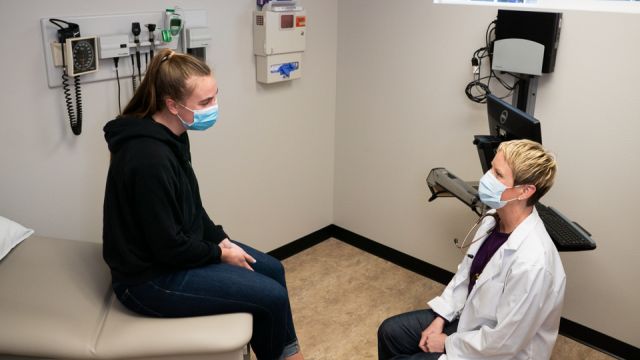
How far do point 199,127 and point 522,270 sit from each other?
3.33ft

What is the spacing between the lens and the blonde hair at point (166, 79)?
169 cm

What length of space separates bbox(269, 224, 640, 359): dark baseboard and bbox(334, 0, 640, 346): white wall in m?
Result: 0.04

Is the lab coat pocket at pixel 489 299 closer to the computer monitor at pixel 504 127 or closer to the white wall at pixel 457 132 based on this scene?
the computer monitor at pixel 504 127

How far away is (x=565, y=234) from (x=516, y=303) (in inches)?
17.1

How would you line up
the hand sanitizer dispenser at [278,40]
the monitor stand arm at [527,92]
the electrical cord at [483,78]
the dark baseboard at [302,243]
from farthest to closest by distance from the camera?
the dark baseboard at [302,243] → the hand sanitizer dispenser at [278,40] → the electrical cord at [483,78] → the monitor stand arm at [527,92]

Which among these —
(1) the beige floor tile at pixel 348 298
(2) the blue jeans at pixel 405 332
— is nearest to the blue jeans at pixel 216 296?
(2) the blue jeans at pixel 405 332

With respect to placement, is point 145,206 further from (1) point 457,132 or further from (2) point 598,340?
(2) point 598,340

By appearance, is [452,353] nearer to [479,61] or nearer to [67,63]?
[479,61]

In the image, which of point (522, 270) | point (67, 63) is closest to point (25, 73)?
point (67, 63)

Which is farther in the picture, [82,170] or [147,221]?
[82,170]

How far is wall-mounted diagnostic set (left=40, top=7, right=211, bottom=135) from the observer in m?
2.05

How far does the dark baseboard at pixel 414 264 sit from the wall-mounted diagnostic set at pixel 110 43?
1274 millimetres

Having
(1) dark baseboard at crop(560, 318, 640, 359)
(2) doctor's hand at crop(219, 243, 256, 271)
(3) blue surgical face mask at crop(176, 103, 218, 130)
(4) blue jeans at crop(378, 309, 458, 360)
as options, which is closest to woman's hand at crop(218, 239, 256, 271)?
(2) doctor's hand at crop(219, 243, 256, 271)

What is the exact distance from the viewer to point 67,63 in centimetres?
205
